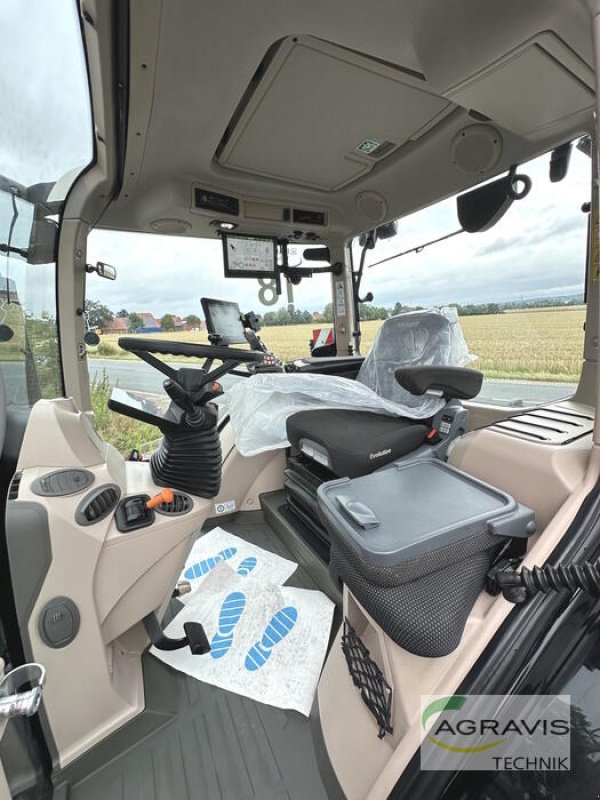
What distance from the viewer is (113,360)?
183 cm

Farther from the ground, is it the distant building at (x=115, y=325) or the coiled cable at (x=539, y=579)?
the distant building at (x=115, y=325)

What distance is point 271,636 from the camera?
1278mm

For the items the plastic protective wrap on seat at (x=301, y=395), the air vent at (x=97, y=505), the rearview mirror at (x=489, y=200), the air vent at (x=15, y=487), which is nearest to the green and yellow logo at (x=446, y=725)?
the air vent at (x=97, y=505)

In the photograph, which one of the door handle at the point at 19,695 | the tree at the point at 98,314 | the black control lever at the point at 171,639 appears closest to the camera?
the door handle at the point at 19,695

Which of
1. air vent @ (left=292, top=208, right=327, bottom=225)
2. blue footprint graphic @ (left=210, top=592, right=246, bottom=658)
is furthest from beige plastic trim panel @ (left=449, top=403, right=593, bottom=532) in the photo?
air vent @ (left=292, top=208, right=327, bottom=225)

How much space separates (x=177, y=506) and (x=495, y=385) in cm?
165

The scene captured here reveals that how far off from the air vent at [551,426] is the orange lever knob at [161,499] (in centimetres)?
93

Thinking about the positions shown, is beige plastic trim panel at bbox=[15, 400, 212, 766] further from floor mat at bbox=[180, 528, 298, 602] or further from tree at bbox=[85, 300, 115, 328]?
tree at bbox=[85, 300, 115, 328]

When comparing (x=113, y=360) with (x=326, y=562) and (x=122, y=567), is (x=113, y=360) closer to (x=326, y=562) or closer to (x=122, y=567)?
(x=122, y=567)

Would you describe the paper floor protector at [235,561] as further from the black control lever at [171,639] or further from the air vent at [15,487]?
the air vent at [15,487]

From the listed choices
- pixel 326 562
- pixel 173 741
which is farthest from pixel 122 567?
pixel 326 562

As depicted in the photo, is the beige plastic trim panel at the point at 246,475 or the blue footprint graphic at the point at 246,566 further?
the beige plastic trim panel at the point at 246,475

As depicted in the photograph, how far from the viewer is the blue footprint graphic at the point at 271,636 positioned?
3.90 ft

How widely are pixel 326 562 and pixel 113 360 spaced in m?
1.44
